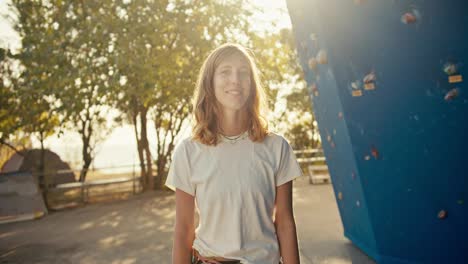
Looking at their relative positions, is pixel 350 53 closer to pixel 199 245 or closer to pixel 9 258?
pixel 199 245

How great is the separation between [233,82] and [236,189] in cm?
47

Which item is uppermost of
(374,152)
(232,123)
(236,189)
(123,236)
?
(232,123)

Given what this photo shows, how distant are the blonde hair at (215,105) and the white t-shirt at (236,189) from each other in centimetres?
5

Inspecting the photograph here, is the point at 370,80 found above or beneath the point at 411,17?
beneath

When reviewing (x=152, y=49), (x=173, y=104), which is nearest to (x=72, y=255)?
(x=152, y=49)

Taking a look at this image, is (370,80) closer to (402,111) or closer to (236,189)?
(402,111)

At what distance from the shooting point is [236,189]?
5.74 feet

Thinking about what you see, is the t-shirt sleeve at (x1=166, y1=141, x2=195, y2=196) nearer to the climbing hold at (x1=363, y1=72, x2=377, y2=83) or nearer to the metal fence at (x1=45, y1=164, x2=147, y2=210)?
the climbing hold at (x1=363, y1=72, x2=377, y2=83)

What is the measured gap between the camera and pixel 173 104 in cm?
1208

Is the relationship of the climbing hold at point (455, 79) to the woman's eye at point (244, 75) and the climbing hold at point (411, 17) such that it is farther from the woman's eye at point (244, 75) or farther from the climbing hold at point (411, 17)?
the woman's eye at point (244, 75)

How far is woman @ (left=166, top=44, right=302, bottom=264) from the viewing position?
5.71 feet

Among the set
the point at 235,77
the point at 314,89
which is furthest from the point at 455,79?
the point at 235,77

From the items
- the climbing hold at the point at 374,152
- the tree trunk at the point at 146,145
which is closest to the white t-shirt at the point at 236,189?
the climbing hold at the point at 374,152

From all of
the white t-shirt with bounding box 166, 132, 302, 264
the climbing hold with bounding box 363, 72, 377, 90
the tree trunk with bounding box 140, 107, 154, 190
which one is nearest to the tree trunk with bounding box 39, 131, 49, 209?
the tree trunk with bounding box 140, 107, 154, 190
